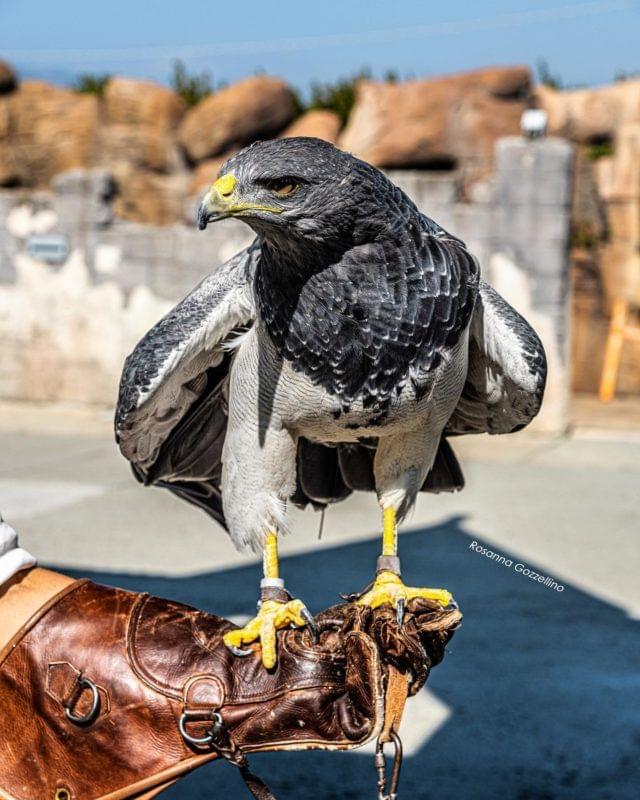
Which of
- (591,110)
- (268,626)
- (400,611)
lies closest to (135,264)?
(591,110)

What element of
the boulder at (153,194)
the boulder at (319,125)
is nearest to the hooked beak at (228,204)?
the boulder at (319,125)

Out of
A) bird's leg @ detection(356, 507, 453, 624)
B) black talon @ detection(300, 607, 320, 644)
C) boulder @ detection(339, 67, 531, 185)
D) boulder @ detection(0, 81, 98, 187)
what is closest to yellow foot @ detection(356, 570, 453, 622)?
bird's leg @ detection(356, 507, 453, 624)

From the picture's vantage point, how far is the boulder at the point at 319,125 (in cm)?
1255

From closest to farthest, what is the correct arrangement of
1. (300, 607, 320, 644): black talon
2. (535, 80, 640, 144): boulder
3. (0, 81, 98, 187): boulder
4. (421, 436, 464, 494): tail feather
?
(300, 607, 320, 644): black talon
(421, 436, 464, 494): tail feather
(535, 80, 640, 144): boulder
(0, 81, 98, 187): boulder

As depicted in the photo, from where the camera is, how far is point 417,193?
8.24 metres

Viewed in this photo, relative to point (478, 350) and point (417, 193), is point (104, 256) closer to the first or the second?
point (417, 193)

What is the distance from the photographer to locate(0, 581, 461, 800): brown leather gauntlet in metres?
1.94

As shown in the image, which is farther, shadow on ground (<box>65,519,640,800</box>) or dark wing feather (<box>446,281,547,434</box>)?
shadow on ground (<box>65,519,640,800</box>)

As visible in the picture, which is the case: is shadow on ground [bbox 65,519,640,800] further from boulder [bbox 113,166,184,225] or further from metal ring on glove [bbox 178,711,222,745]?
boulder [bbox 113,166,184,225]

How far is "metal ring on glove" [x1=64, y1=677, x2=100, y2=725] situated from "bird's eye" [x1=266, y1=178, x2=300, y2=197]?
3.25 ft

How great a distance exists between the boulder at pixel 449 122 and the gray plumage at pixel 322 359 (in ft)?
28.8

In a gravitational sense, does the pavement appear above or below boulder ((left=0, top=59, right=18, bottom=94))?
below

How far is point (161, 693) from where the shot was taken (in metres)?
1.97

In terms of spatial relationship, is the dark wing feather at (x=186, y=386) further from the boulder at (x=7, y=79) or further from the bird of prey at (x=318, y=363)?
the boulder at (x=7, y=79)
